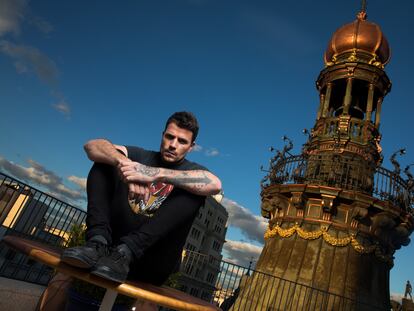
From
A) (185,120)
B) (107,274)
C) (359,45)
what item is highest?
(359,45)

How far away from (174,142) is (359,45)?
16633mm

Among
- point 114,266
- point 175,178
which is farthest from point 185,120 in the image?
point 114,266

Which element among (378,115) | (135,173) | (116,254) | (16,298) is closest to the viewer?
(116,254)

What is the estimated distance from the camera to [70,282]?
281 centimetres

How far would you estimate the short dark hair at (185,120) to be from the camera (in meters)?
2.70

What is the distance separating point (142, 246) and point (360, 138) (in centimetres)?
1378

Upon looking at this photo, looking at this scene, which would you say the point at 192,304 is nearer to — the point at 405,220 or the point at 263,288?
the point at 263,288

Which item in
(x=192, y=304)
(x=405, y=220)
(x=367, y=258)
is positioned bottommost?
(x=192, y=304)

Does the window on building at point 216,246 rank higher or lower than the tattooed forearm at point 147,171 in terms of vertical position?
higher

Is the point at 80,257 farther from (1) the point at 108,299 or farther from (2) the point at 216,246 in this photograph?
(2) the point at 216,246

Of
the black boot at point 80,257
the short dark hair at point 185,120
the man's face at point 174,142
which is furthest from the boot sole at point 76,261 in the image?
the short dark hair at point 185,120

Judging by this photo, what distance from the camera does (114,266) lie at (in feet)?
5.49

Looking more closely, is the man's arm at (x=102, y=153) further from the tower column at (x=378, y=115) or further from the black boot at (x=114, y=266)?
the tower column at (x=378, y=115)

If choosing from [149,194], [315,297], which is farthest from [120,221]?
[315,297]
